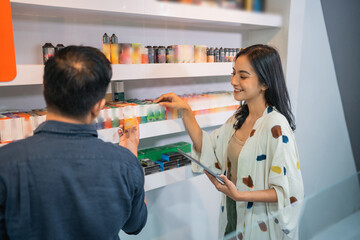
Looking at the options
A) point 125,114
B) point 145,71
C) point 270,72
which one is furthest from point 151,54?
point 270,72

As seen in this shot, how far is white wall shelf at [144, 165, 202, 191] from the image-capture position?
161 centimetres

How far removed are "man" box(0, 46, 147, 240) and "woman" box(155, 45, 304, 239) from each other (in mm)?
686

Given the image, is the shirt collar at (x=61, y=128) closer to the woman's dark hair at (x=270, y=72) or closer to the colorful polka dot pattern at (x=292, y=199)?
the woman's dark hair at (x=270, y=72)

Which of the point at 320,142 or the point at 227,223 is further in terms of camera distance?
the point at 320,142

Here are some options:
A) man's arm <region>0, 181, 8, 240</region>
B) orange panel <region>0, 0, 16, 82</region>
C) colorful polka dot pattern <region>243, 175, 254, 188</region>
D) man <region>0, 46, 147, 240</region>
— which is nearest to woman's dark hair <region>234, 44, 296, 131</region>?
colorful polka dot pattern <region>243, 175, 254, 188</region>

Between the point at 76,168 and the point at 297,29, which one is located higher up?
the point at 297,29

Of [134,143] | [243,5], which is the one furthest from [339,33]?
[134,143]

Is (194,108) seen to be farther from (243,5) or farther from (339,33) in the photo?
(339,33)

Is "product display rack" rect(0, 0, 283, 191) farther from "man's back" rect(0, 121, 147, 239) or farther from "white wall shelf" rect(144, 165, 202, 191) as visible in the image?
"man's back" rect(0, 121, 147, 239)

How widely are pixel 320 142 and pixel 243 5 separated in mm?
1669

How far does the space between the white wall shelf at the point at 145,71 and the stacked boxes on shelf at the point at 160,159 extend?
47 cm

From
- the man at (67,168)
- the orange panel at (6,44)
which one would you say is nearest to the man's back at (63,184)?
the man at (67,168)

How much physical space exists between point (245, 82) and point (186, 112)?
0.39 m

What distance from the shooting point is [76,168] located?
0.71 metres
